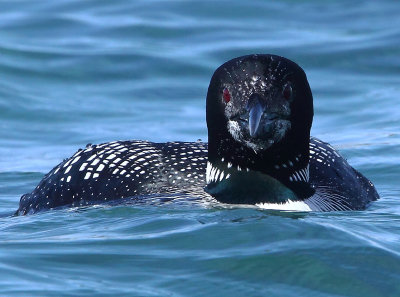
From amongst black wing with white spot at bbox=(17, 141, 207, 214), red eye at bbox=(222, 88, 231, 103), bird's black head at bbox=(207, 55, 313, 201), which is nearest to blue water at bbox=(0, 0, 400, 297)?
black wing with white spot at bbox=(17, 141, 207, 214)

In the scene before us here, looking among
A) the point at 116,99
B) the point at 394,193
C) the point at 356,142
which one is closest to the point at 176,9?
the point at 116,99

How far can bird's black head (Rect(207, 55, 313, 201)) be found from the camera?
633 centimetres

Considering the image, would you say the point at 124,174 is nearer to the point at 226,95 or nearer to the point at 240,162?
the point at 240,162

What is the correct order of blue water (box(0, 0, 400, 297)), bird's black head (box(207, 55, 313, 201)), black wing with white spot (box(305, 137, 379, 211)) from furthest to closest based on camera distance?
black wing with white spot (box(305, 137, 379, 211))
bird's black head (box(207, 55, 313, 201))
blue water (box(0, 0, 400, 297))

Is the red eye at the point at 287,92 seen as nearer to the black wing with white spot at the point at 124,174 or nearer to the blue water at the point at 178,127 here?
the blue water at the point at 178,127

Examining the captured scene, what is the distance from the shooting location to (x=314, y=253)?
5793mm

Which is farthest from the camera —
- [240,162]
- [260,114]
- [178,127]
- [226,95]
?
[178,127]

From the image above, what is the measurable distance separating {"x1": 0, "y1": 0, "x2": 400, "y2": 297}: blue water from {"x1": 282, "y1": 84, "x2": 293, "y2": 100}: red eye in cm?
68

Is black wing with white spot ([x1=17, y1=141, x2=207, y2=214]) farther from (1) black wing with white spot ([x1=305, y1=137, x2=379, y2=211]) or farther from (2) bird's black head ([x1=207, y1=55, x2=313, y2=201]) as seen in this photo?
(1) black wing with white spot ([x1=305, y1=137, x2=379, y2=211])

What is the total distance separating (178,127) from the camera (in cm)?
1100

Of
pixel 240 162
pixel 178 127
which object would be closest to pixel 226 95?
pixel 240 162

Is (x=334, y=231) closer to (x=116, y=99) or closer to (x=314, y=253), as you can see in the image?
(x=314, y=253)

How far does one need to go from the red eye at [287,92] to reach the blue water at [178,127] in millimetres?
681

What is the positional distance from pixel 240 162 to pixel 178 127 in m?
4.39
